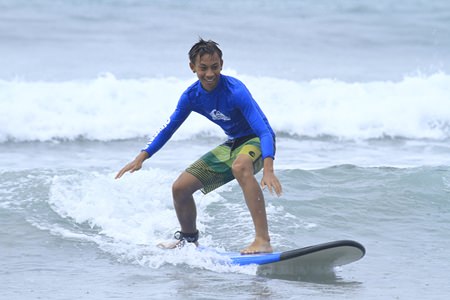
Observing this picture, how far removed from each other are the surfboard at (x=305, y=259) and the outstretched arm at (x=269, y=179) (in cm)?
51

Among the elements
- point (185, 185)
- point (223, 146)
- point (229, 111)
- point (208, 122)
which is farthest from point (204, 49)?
point (208, 122)

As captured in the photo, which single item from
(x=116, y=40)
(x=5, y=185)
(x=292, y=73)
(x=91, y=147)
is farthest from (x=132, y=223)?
(x=116, y=40)

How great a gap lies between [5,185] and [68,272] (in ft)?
9.21

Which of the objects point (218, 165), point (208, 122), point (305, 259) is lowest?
point (208, 122)

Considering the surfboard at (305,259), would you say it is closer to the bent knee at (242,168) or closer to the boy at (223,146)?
the boy at (223,146)

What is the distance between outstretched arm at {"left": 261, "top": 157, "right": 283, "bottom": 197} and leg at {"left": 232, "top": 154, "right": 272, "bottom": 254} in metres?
0.28

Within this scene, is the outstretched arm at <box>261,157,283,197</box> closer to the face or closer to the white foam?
the face

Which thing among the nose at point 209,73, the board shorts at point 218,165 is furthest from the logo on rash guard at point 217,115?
the nose at point 209,73

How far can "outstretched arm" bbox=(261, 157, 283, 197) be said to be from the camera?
20.9 ft

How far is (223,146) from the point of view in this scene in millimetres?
7266

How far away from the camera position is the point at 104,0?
78.5 feet

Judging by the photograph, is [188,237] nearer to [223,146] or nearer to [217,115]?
[223,146]

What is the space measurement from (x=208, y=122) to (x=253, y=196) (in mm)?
6799

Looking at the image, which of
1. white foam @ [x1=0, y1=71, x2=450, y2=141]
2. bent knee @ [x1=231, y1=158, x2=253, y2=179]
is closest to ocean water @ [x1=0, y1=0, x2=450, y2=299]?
white foam @ [x1=0, y1=71, x2=450, y2=141]
